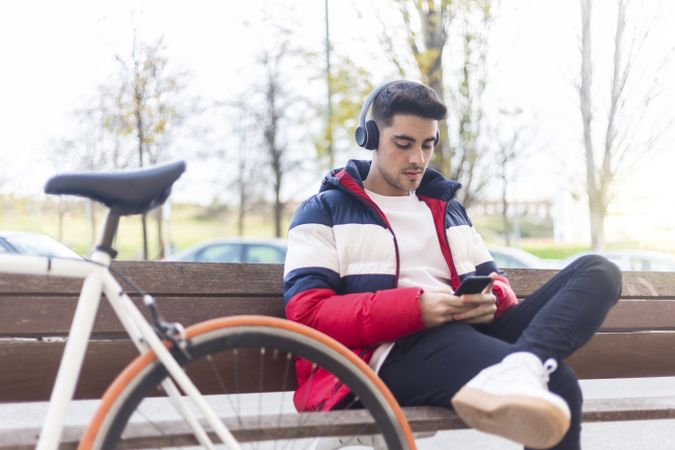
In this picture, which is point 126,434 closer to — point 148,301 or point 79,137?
point 148,301

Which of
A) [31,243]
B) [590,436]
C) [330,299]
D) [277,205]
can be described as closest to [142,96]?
[31,243]

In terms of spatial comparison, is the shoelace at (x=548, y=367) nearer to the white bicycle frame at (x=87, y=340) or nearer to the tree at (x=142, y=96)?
the white bicycle frame at (x=87, y=340)

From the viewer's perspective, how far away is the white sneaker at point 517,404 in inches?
79.4

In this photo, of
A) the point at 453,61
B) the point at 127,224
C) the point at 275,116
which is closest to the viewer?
the point at 453,61

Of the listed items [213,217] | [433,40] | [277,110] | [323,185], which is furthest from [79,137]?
[323,185]

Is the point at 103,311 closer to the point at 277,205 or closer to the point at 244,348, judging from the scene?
the point at 244,348

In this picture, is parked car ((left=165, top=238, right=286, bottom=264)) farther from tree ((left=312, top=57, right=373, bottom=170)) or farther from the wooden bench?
the wooden bench

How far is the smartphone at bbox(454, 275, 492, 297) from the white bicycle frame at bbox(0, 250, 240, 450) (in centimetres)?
83

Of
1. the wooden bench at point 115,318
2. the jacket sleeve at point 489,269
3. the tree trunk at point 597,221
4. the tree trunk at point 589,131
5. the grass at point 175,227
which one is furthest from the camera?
the grass at point 175,227

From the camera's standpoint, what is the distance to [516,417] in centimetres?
204

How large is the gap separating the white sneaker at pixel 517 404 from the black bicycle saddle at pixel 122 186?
927 millimetres

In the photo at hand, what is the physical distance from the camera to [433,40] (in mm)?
11188

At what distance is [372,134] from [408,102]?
0.59 feet

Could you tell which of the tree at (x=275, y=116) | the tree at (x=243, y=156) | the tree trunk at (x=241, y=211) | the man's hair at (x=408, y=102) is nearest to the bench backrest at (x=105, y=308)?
the man's hair at (x=408, y=102)
